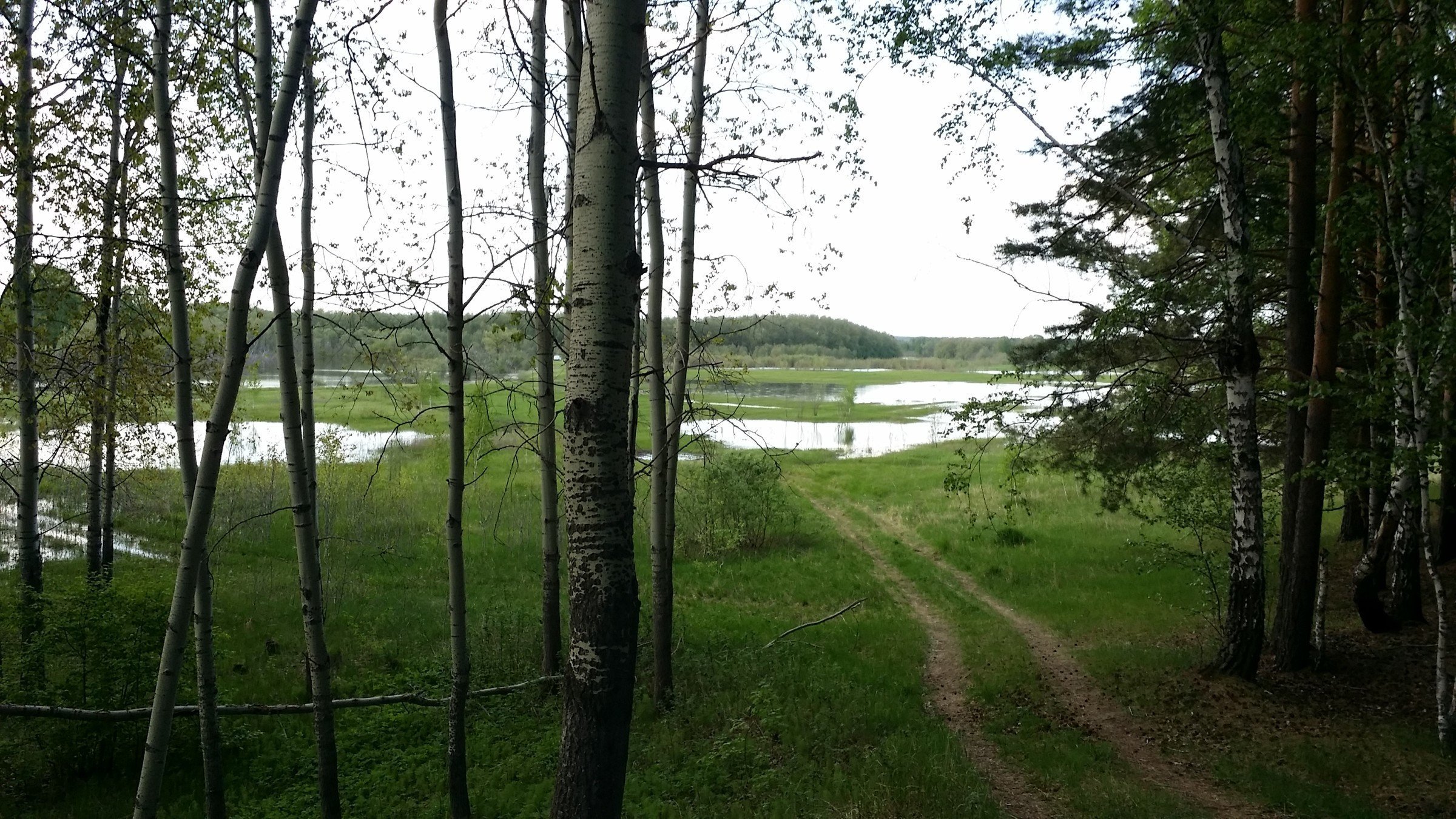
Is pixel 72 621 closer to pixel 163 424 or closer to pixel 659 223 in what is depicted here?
pixel 659 223

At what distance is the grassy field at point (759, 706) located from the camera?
6.38 meters

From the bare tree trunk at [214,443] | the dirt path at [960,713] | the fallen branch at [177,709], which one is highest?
the bare tree trunk at [214,443]

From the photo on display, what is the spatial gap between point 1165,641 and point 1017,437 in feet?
11.7

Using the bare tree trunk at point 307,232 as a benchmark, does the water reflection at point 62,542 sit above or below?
below

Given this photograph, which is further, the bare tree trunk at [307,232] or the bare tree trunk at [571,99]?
the bare tree trunk at [307,232]

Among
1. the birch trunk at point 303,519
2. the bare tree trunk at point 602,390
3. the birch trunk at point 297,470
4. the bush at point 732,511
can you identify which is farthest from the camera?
the bush at point 732,511

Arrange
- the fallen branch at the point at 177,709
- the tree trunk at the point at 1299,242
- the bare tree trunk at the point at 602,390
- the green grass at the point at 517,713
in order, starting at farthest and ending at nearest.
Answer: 1. the tree trunk at the point at 1299,242
2. the green grass at the point at 517,713
3. the fallen branch at the point at 177,709
4. the bare tree trunk at the point at 602,390

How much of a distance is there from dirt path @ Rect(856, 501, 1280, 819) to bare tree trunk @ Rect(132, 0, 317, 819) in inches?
287

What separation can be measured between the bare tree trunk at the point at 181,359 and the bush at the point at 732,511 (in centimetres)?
1268

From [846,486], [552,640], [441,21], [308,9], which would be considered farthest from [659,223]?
[846,486]

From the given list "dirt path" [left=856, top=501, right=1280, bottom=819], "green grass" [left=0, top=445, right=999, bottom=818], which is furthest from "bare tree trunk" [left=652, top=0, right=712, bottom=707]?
"dirt path" [left=856, top=501, right=1280, bottom=819]

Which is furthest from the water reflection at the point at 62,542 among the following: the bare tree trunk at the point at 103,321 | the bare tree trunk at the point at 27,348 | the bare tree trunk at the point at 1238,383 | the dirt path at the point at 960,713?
the bare tree trunk at the point at 1238,383

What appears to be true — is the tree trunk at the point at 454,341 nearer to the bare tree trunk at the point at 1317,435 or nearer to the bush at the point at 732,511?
the bare tree trunk at the point at 1317,435

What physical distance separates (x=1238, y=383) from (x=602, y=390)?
7649 millimetres
